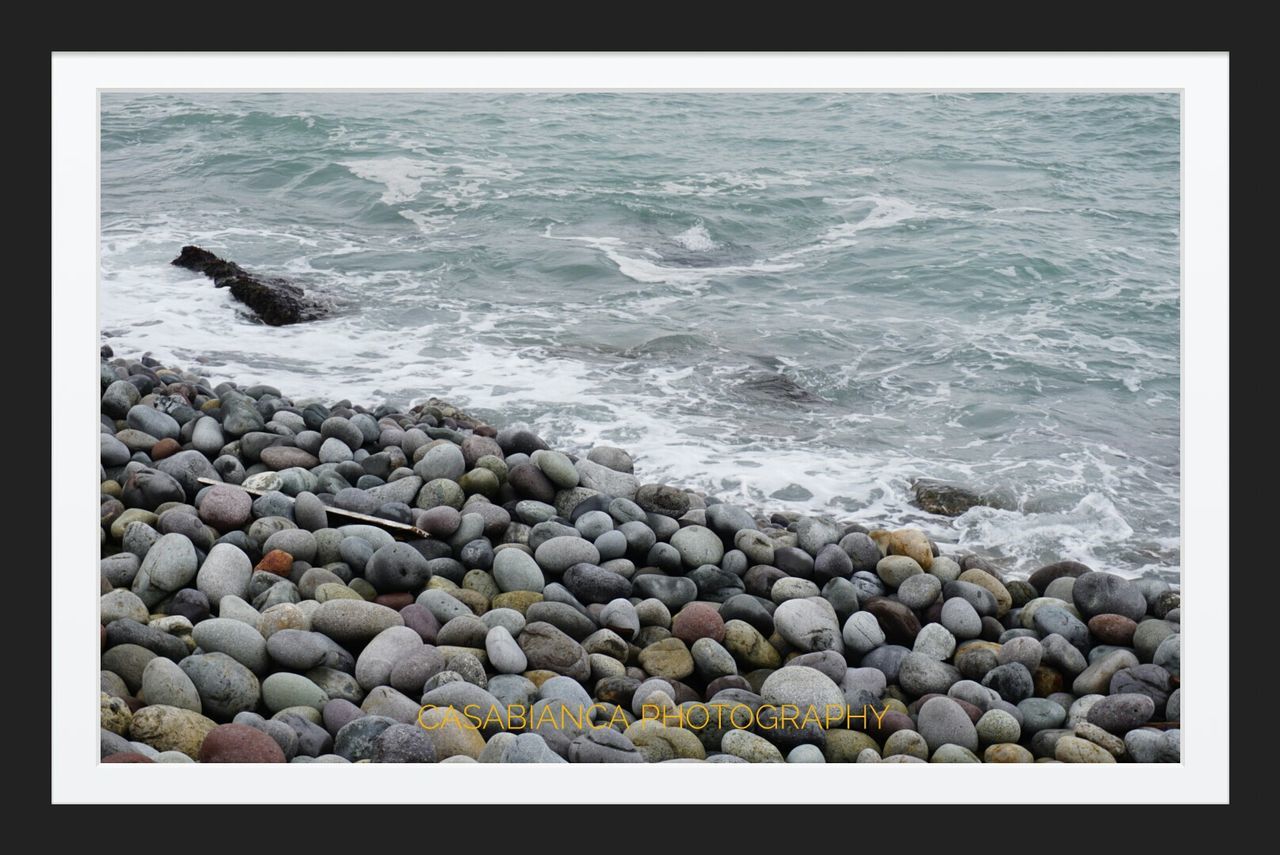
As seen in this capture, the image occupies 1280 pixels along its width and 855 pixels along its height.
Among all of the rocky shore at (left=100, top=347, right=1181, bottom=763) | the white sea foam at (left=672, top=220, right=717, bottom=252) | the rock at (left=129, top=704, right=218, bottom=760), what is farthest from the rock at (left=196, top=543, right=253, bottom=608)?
the white sea foam at (left=672, top=220, right=717, bottom=252)

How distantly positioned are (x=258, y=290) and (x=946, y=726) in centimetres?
672

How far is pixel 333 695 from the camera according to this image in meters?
3.67

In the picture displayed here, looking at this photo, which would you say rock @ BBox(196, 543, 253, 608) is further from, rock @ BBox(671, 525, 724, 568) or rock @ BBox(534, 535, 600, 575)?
rock @ BBox(671, 525, 724, 568)

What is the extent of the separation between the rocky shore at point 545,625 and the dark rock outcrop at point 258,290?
128 inches

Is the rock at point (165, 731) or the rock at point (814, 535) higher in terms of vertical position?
the rock at point (814, 535)

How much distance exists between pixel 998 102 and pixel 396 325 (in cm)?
458

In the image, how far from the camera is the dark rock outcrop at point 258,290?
848cm

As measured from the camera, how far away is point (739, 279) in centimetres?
950

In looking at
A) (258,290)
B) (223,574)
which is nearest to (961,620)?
(223,574)

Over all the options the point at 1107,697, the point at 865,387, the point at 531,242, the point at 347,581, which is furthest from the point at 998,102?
the point at 347,581

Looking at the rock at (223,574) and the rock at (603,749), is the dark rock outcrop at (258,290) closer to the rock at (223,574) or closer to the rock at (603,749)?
the rock at (223,574)

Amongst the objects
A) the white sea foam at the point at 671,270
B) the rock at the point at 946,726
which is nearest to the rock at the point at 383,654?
the rock at the point at 946,726

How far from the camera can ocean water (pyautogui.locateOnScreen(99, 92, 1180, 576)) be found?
6.45 metres
